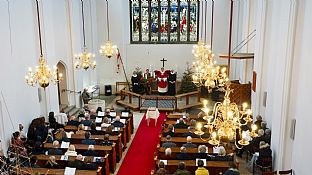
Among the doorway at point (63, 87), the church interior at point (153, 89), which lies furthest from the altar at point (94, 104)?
the doorway at point (63, 87)

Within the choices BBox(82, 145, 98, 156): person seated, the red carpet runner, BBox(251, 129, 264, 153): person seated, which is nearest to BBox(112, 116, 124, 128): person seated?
the red carpet runner

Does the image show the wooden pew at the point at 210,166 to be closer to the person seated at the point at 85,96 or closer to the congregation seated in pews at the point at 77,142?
the congregation seated in pews at the point at 77,142

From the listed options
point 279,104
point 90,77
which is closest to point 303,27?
point 279,104

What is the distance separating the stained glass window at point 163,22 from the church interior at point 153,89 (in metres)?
0.08

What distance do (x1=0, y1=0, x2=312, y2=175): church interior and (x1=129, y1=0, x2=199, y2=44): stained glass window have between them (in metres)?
0.08

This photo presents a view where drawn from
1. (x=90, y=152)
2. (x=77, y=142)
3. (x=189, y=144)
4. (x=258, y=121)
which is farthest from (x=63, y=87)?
(x=258, y=121)

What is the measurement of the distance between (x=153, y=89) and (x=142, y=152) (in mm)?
10100

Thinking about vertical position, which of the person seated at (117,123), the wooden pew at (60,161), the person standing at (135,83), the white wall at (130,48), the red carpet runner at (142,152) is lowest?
the red carpet runner at (142,152)

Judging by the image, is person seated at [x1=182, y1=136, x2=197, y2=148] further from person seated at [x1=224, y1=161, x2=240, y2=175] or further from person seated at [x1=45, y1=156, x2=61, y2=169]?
person seated at [x1=45, y1=156, x2=61, y2=169]

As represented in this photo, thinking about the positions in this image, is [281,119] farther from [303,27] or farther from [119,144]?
[119,144]

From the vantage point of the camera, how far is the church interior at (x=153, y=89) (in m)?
10.9

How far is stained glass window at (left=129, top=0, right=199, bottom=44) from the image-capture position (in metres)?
25.4

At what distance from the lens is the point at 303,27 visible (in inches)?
419

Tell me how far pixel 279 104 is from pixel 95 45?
1564cm
